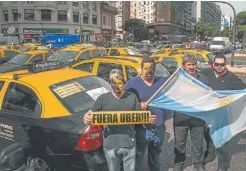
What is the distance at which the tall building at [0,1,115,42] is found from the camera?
7238 centimetres

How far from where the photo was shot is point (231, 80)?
187 inches

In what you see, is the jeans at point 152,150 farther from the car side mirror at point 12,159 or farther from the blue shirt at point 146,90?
the car side mirror at point 12,159

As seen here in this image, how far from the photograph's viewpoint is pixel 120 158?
3611 mm

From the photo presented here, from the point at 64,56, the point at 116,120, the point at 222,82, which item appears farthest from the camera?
the point at 64,56

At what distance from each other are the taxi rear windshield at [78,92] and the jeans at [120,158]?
755 mm

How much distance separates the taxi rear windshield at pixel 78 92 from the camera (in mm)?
4062

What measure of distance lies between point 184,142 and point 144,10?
473 ft

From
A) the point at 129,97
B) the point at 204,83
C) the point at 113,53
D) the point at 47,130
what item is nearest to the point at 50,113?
the point at 47,130

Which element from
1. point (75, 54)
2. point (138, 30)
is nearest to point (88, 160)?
point (75, 54)

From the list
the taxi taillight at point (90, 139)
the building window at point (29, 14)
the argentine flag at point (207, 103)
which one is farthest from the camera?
the building window at point (29, 14)

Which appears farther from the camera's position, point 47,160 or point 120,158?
point 47,160

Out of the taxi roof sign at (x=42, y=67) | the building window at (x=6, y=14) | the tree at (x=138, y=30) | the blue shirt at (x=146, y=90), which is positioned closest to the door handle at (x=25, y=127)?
the taxi roof sign at (x=42, y=67)

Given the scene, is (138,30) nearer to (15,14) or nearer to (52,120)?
(15,14)

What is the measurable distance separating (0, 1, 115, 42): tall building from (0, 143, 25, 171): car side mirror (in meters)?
69.0
